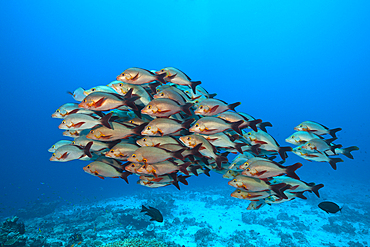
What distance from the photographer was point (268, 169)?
312 cm

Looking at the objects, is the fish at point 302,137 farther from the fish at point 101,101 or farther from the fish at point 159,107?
the fish at point 101,101

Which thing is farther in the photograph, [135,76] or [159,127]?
[135,76]

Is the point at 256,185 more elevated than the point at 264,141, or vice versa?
the point at 264,141

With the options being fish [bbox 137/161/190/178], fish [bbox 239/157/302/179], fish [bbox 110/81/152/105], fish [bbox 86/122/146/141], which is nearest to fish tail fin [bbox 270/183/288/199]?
fish [bbox 239/157/302/179]

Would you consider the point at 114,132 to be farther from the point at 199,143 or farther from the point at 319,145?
the point at 319,145

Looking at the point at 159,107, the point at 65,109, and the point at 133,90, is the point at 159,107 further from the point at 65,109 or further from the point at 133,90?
the point at 65,109

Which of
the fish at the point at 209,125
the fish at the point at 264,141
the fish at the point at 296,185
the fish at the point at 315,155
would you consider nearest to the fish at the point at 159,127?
the fish at the point at 209,125

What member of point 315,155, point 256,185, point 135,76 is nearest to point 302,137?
point 315,155

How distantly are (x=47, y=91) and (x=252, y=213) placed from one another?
442 ft

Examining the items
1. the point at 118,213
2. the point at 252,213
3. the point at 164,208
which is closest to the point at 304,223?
the point at 252,213

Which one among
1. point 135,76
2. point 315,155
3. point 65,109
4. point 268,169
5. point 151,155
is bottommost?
point 151,155

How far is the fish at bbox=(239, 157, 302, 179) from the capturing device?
311 cm

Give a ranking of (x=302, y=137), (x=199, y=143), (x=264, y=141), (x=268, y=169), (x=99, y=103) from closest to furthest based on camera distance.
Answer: (x=99, y=103) < (x=268, y=169) < (x=199, y=143) < (x=264, y=141) < (x=302, y=137)

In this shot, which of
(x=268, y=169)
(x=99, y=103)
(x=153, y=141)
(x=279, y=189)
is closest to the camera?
(x=99, y=103)
